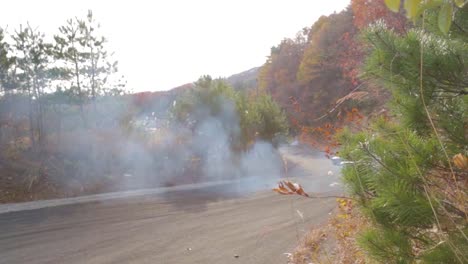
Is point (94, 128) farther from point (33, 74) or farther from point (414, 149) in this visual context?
point (414, 149)

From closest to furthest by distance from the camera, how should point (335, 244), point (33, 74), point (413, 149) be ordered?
point (413, 149)
point (335, 244)
point (33, 74)

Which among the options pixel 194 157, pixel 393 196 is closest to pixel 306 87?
pixel 194 157

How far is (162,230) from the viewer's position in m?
11.0

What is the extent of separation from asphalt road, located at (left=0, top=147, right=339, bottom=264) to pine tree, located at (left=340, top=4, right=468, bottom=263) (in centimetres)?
463

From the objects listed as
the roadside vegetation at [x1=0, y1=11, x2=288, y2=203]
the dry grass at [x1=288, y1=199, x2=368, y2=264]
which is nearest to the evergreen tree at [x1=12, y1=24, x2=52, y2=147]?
the roadside vegetation at [x1=0, y1=11, x2=288, y2=203]

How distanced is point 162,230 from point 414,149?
9812 millimetres

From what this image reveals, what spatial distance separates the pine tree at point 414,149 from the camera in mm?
1823

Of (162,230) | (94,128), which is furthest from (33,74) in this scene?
(162,230)

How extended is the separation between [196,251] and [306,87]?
34.6 metres

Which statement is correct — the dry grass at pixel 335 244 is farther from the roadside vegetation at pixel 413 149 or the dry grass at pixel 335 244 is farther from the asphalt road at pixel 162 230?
the roadside vegetation at pixel 413 149

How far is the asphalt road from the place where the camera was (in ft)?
27.6

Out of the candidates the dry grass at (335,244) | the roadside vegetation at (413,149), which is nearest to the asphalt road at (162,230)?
the dry grass at (335,244)

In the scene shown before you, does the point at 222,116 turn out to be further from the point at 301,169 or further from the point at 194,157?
the point at 301,169

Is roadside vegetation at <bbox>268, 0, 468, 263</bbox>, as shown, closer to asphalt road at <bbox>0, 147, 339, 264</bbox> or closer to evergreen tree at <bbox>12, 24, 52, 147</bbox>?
asphalt road at <bbox>0, 147, 339, 264</bbox>
